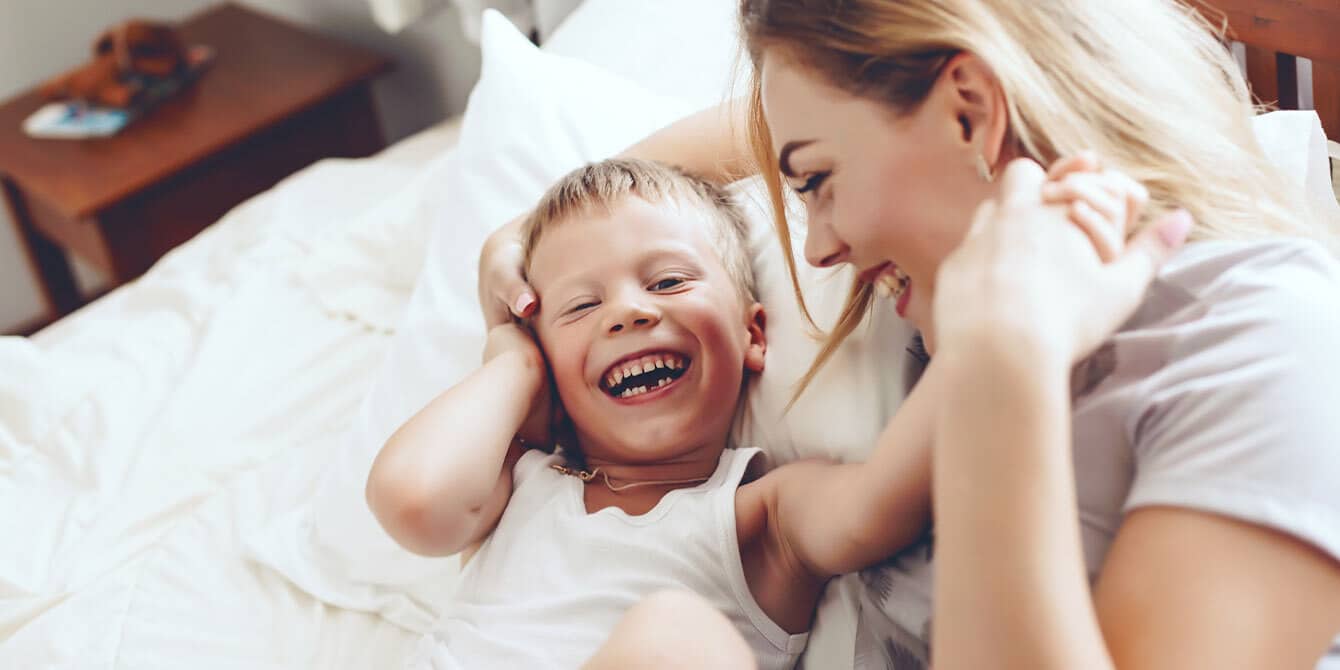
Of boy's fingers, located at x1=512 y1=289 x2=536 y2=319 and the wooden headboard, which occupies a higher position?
the wooden headboard

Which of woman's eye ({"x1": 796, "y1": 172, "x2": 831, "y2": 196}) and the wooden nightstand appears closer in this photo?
woman's eye ({"x1": 796, "y1": 172, "x2": 831, "y2": 196})

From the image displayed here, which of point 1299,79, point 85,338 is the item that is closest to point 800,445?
point 1299,79

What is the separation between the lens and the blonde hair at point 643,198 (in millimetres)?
1239

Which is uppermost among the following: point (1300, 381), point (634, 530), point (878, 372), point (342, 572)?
point (1300, 381)

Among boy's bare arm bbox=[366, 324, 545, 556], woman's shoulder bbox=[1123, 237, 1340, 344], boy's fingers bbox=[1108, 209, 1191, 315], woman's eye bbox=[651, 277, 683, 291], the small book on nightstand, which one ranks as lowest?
the small book on nightstand

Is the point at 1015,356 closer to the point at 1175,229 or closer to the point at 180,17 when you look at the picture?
the point at 1175,229

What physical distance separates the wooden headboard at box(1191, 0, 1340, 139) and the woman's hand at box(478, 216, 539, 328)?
0.70 m

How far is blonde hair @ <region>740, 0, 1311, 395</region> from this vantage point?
33.6 inches

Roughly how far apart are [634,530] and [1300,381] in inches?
22.3

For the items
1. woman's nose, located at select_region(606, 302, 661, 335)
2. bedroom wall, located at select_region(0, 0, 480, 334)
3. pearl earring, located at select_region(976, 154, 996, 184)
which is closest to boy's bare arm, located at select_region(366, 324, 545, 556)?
woman's nose, located at select_region(606, 302, 661, 335)

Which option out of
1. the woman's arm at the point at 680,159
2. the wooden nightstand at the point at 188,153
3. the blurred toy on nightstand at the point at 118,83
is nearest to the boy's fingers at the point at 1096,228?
the woman's arm at the point at 680,159

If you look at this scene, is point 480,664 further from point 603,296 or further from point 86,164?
point 86,164

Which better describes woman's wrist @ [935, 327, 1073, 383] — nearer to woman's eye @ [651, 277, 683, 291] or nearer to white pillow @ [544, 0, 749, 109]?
woman's eye @ [651, 277, 683, 291]

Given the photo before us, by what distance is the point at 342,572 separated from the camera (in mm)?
1338
